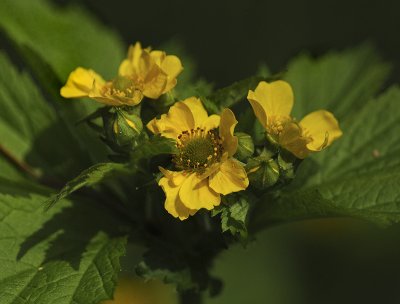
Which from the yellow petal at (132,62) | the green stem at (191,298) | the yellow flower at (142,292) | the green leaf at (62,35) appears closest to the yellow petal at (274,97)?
the yellow petal at (132,62)

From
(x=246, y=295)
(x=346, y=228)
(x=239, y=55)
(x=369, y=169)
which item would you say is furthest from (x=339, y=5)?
(x=369, y=169)

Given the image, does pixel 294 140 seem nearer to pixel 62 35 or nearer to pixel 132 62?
pixel 132 62

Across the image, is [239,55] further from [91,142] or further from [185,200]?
[185,200]

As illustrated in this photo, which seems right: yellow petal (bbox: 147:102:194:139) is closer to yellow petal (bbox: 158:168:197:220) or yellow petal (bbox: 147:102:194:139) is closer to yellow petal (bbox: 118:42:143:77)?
yellow petal (bbox: 158:168:197:220)

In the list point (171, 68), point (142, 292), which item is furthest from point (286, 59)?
point (171, 68)

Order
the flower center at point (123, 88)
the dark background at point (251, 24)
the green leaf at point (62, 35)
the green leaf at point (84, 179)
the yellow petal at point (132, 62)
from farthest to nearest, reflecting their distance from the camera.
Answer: the dark background at point (251, 24), the green leaf at point (62, 35), the yellow petal at point (132, 62), the flower center at point (123, 88), the green leaf at point (84, 179)

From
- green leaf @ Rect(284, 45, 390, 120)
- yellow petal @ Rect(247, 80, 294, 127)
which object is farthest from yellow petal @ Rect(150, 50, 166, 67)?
green leaf @ Rect(284, 45, 390, 120)

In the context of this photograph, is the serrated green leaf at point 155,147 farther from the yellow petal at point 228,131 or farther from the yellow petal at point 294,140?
the yellow petal at point 294,140

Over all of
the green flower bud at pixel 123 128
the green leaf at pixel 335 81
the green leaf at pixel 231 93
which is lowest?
the green flower bud at pixel 123 128
